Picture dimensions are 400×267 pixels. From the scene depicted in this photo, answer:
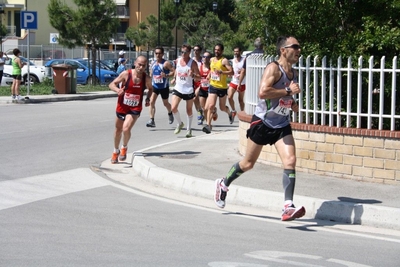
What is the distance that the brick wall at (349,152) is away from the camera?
9.99 metres

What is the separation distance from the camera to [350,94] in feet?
34.1

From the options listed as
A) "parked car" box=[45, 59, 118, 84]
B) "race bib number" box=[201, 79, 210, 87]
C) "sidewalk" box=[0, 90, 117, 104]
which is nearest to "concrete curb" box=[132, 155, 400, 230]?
"race bib number" box=[201, 79, 210, 87]

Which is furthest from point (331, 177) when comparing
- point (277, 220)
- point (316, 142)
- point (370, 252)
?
point (370, 252)

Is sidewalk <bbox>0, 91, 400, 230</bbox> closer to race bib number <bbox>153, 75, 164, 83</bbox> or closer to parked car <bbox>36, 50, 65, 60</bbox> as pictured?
race bib number <bbox>153, 75, 164, 83</bbox>

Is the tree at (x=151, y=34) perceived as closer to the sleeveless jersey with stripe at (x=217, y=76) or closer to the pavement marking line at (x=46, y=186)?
the sleeveless jersey with stripe at (x=217, y=76)

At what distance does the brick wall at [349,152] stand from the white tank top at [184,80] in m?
6.10

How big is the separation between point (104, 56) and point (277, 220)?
4748 centimetres

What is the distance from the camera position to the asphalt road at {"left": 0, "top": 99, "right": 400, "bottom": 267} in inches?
263

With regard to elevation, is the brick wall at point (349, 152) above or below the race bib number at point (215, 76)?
below

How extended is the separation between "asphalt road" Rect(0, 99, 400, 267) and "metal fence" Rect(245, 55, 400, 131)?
2280mm

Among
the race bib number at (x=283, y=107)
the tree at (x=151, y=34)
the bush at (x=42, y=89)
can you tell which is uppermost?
the tree at (x=151, y=34)

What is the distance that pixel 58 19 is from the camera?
38000 millimetres

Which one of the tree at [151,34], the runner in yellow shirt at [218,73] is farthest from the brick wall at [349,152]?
the tree at [151,34]

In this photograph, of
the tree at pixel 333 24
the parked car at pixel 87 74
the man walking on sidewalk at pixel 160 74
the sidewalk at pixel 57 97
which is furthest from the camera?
the parked car at pixel 87 74
